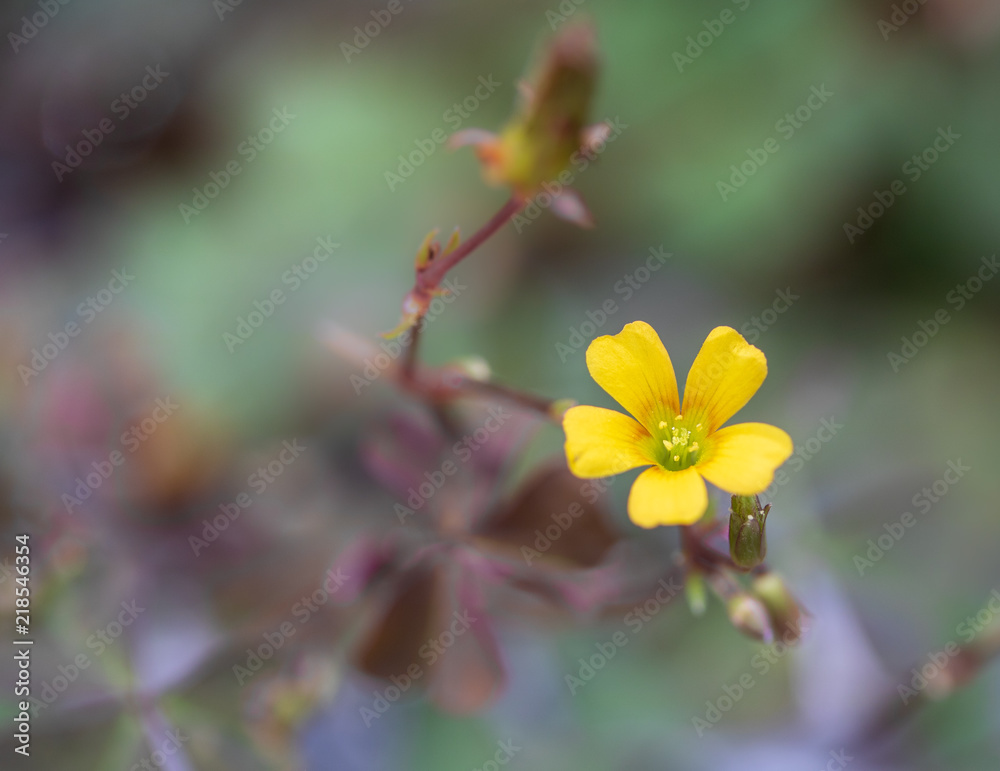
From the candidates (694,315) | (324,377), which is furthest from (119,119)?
(694,315)

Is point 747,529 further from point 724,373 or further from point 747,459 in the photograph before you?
point 724,373

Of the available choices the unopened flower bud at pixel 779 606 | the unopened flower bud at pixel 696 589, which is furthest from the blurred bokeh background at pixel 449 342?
the unopened flower bud at pixel 779 606

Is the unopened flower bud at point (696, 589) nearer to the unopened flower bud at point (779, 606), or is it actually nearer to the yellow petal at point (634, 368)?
the unopened flower bud at point (779, 606)

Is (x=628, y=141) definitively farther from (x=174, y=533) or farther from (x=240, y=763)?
(x=240, y=763)

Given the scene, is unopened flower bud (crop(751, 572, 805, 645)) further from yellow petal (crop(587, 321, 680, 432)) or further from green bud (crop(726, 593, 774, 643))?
yellow petal (crop(587, 321, 680, 432))

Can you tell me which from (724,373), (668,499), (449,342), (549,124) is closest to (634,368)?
(724,373)
